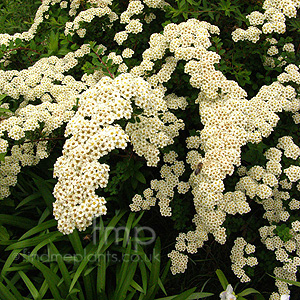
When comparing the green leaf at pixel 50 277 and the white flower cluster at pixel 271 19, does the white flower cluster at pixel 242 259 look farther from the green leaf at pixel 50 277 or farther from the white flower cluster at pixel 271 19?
the white flower cluster at pixel 271 19

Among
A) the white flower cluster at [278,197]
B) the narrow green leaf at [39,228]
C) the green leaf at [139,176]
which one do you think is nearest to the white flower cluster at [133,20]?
the green leaf at [139,176]

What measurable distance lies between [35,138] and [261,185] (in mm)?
1996

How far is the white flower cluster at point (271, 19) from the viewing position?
2.83 m

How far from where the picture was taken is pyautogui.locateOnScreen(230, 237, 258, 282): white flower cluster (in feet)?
9.12

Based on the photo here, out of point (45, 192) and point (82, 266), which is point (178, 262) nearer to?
point (82, 266)

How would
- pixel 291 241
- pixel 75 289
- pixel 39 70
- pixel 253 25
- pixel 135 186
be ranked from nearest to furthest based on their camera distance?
pixel 75 289
pixel 291 241
pixel 135 186
pixel 253 25
pixel 39 70

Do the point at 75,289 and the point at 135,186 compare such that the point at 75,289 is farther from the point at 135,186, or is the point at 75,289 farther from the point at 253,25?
the point at 253,25

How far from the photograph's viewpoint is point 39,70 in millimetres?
3373

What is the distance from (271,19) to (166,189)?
181 cm

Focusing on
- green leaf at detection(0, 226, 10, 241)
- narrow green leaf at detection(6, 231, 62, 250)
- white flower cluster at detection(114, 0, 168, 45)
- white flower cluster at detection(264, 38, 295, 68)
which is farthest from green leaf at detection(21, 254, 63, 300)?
white flower cluster at detection(264, 38, 295, 68)

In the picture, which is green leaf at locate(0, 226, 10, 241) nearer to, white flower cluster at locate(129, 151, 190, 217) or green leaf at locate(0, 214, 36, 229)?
green leaf at locate(0, 214, 36, 229)

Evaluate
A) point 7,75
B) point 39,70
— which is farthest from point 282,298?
point 7,75

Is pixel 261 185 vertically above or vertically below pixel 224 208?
above

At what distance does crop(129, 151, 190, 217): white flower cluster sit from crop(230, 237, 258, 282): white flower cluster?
0.67 metres
